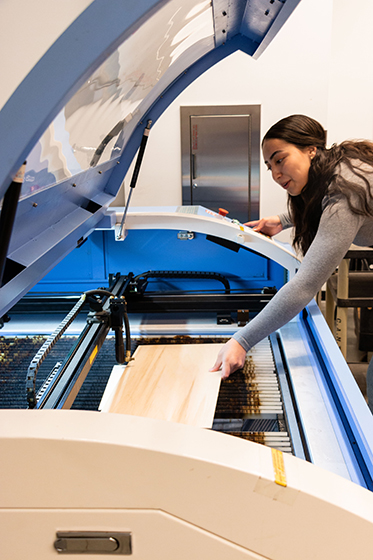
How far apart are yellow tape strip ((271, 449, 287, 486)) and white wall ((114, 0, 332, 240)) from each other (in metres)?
4.19

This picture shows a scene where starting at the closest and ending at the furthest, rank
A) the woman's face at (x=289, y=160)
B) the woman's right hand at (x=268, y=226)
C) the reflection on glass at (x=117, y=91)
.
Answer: the reflection on glass at (x=117, y=91) < the woman's face at (x=289, y=160) < the woman's right hand at (x=268, y=226)

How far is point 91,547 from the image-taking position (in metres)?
0.59

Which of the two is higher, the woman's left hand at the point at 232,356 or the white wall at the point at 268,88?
the white wall at the point at 268,88

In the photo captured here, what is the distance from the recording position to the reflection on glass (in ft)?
2.75

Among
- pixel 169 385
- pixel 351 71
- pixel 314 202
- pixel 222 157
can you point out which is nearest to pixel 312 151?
pixel 314 202

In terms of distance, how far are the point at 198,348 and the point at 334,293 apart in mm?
1477

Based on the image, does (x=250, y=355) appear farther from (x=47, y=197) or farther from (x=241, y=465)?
(x=241, y=465)

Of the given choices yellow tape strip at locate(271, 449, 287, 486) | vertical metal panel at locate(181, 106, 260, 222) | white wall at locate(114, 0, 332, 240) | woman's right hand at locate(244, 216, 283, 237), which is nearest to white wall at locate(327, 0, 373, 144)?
white wall at locate(114, 0, 332, 240)

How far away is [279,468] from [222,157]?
417cm

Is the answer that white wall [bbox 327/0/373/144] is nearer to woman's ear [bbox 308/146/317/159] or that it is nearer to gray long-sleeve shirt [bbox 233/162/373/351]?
woman's ear [bbox 308/146/317/159]

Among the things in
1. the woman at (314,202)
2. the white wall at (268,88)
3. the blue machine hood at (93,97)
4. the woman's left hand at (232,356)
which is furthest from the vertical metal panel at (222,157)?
the woman's left hand at (232,356)

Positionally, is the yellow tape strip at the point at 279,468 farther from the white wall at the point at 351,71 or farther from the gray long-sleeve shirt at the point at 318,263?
the white wall at the point at 351,71

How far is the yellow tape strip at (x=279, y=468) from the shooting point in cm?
58

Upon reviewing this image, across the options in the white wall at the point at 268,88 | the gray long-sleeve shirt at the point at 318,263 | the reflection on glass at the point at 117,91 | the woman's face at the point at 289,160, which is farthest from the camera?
the white wall at the point at 268,88
